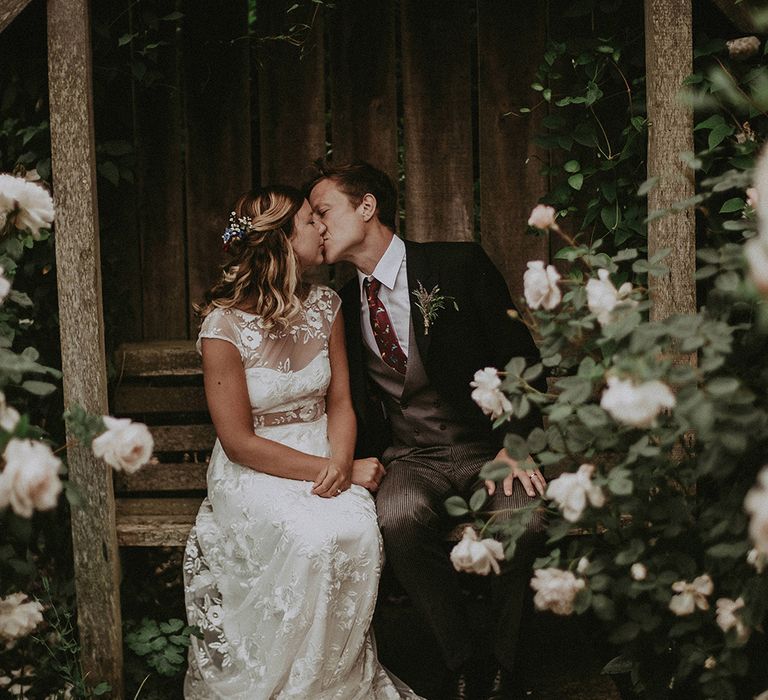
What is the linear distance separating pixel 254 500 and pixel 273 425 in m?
0.34

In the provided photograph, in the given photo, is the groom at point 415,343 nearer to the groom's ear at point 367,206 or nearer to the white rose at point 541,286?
the groom's ear at point 367,206

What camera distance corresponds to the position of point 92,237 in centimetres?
279

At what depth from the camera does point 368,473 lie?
10.0 ft

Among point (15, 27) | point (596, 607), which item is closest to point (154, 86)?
point (15, 27)

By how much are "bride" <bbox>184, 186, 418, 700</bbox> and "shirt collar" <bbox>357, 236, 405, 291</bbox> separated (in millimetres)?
199

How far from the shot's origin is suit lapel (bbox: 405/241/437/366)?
315 cm

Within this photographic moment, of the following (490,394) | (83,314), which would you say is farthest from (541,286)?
(83,314)

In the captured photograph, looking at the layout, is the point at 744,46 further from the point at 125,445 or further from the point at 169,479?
the point at 169,479

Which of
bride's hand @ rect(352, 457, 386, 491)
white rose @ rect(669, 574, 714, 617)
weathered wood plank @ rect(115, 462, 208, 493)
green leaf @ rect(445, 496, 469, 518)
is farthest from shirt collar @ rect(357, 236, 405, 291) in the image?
white rose @ rect(669, 574, 714, 617)

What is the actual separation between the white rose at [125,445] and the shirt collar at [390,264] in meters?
1.49

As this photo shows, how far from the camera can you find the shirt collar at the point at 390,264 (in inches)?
128

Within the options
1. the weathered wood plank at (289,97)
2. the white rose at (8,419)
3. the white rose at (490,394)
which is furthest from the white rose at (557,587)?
the weathered wood plank at (289,97)

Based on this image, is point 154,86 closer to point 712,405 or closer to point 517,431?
point 517,431

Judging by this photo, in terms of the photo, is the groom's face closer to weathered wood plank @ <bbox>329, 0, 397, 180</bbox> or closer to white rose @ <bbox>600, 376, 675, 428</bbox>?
weathered wood plank @ <bbox>329, 0, 397, 180</bbox>
